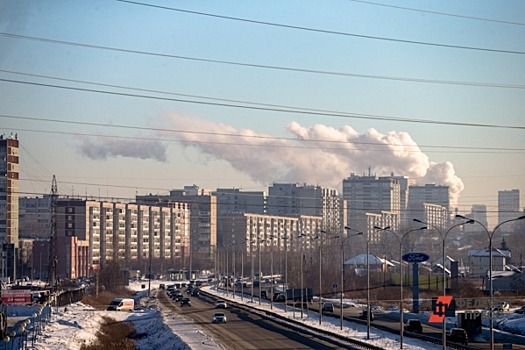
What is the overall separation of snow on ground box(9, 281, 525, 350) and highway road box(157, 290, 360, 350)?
133 cm

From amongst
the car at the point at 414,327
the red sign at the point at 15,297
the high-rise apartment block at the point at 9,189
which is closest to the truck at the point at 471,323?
the car at the point at 414,327

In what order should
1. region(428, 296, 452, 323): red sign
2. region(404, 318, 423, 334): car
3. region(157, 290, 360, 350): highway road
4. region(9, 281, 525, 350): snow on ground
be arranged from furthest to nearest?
region(404, 318, 423, 334): car
region(157, 290, 360, 350): highway road
region(9, 281, 525, 350): snow on ground
region(428, 296, 452, 323): red sign

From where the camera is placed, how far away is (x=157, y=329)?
7544cm

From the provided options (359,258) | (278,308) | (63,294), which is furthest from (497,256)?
(63,294)

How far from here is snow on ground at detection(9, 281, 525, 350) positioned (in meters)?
59.9

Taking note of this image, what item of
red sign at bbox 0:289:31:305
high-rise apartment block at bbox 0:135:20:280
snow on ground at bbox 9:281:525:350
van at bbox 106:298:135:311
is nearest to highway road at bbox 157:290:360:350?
snow on ground at bbox 9:281:525:350

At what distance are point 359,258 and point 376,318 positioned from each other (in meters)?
67.3

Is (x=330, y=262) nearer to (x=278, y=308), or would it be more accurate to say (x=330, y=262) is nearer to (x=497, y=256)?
(x=497, y=256)

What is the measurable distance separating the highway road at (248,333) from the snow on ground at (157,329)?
133 centimetres

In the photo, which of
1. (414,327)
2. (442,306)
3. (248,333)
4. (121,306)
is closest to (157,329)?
(248,333)

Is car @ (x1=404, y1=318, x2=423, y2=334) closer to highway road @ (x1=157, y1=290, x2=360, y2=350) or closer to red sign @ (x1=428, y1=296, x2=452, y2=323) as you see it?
highway road @ (x1=157, y1=290, x2=360, y2=350)

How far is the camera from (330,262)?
175 m

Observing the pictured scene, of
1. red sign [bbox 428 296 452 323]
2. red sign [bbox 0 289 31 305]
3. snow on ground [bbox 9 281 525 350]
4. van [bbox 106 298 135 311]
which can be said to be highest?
red sign [bbox 428 296 452 323]

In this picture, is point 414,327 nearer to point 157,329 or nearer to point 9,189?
point 157,329
